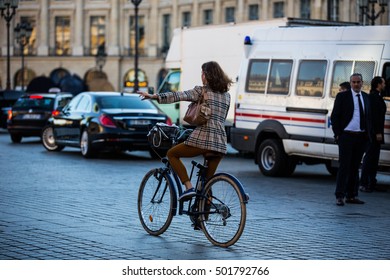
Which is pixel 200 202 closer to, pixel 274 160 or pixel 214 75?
pixel 214 75

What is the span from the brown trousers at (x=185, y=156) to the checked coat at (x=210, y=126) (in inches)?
2.8

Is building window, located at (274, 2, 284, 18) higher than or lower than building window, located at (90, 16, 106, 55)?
higher

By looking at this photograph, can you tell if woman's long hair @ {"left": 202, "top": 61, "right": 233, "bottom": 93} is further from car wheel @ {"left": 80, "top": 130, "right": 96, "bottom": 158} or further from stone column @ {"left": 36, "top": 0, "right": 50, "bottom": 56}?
stone column @ {"left": 36, "top": 0, "right": 50, "bottom": 56}

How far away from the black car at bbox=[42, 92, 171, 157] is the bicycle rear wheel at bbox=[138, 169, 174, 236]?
40.6ft

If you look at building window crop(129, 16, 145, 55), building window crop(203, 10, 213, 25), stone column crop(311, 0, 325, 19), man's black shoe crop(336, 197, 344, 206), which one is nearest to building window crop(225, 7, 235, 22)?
building window crop(203, 10, 213, 25)

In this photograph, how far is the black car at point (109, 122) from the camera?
24.0 m

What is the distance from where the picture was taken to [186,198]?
10.3 metres

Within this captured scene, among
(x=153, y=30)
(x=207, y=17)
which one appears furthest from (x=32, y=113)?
(x=153, y=30)

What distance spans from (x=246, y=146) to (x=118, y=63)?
75.0 metres

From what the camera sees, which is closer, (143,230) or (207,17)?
(143,230)

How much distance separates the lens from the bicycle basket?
10.4 meters

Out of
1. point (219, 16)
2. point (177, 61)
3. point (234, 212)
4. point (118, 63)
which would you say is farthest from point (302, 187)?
point (118, 63)

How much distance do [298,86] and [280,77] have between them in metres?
0.58

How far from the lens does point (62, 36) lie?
9806 centimetres
